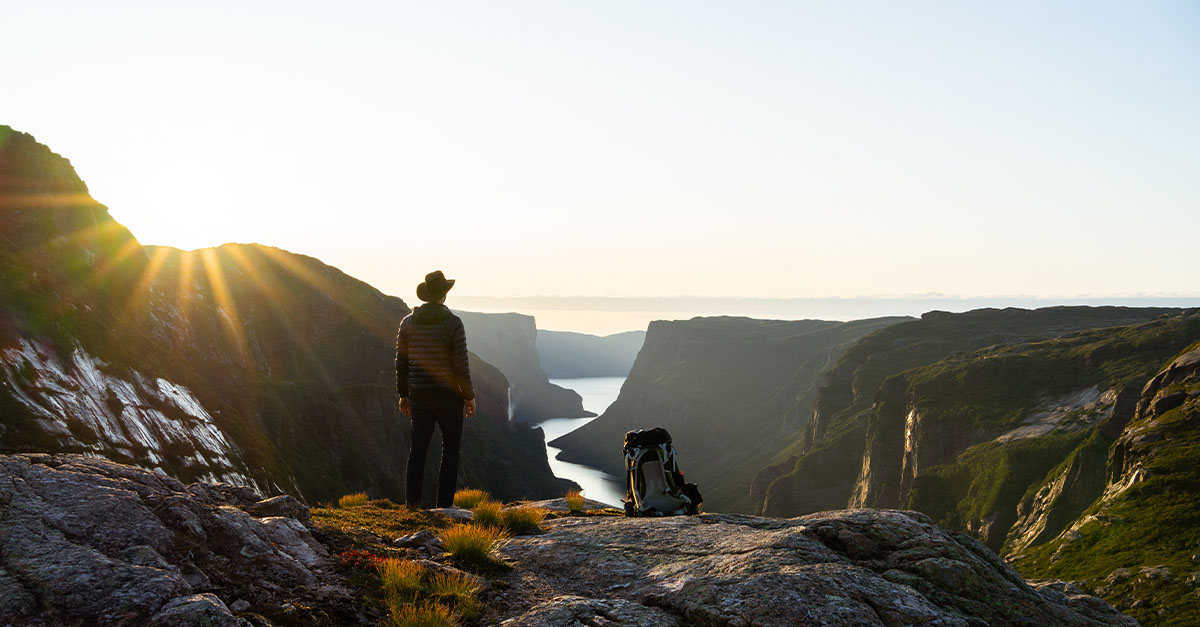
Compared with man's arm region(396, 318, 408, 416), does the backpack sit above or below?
below

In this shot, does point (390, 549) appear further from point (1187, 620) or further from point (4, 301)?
point (4, 301)

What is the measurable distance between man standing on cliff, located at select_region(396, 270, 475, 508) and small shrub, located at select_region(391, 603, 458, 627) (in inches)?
292

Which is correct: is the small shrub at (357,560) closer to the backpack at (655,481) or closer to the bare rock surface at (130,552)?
the bare rock surface at (130,552)

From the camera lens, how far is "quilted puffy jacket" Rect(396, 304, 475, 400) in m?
14.4

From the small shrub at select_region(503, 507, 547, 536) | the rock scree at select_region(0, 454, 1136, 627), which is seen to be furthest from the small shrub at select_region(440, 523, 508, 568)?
the small shrub at select_region(503, 507, 547, 536)

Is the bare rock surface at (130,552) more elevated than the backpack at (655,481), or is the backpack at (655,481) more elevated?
the bare rock surface at (130,552)

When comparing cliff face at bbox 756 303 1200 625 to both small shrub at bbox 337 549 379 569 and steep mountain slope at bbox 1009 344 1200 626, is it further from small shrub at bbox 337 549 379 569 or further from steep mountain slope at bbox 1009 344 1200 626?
small shrub at bbox 337 549 379 569

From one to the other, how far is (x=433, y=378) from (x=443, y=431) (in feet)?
3.66

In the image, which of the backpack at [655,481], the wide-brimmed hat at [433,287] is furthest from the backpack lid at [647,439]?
the wide-brimmed hat at [433,287]

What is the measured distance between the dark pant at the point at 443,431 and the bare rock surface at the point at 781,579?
4.43 metres

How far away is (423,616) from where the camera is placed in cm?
669

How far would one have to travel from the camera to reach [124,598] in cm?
562

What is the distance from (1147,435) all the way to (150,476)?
93687mm

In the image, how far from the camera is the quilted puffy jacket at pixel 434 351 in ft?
47.2
